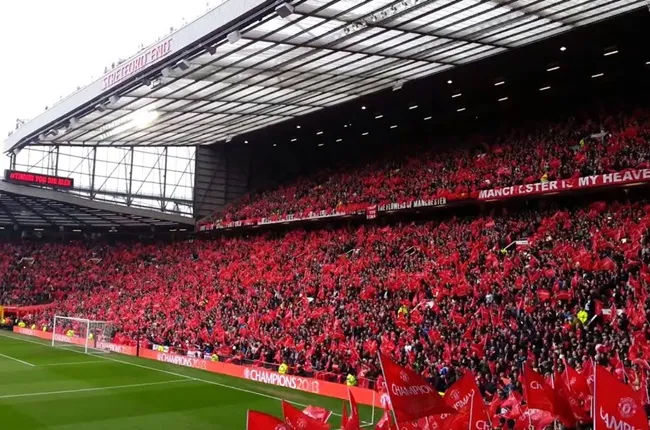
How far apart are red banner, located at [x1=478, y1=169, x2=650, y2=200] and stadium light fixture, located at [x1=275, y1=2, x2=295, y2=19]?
536 inches

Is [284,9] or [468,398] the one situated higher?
[284,9]

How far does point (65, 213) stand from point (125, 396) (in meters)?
36.4

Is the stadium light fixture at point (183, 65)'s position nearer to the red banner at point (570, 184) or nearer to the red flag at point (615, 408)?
the red banner at point (570, 184)

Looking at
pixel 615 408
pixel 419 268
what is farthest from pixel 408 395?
pixel 419 268

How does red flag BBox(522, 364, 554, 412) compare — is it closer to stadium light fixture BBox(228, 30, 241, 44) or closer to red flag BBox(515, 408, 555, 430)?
red flag BBox(515, 408, 555, 430)

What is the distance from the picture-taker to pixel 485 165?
109ft

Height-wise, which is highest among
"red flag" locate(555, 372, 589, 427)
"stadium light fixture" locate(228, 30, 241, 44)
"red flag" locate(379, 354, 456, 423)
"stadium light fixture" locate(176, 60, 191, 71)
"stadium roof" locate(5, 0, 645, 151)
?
"stadium roof" locate(5, 0, 645, 151)

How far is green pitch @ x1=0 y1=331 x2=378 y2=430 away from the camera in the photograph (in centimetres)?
1856

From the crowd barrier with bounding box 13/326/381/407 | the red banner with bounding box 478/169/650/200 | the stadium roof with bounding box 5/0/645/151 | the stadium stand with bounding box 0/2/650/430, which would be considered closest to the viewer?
the stadium stand with bounding box 0/2/650/430

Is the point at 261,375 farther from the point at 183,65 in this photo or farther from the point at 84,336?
the point at 84,336

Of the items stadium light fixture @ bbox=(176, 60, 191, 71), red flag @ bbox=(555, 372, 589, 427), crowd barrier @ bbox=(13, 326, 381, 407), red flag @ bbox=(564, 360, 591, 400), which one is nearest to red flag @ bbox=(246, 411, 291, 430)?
red flag @ bbox=(555, 372, 589, 427)

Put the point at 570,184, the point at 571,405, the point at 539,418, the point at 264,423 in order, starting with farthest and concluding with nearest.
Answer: the point at 570,184 → the point at 539,418 → the point at 571,405 → the point at 264,423

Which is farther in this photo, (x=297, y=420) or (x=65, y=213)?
(x=65, y=213)

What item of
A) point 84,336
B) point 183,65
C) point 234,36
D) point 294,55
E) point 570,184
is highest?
point 294,55
